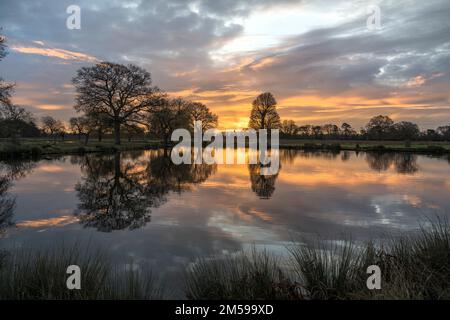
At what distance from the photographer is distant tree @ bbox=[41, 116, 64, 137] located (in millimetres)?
A: 102438

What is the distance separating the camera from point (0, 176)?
1795cm

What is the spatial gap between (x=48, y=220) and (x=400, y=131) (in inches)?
4021

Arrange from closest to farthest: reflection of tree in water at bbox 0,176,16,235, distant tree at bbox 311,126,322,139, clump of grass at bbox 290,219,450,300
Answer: clump of grass at bbox 290,219,450,300 → reflection of tree in water at bbox 0,176,16,235 → distant tree at bbox 311,126,322,139

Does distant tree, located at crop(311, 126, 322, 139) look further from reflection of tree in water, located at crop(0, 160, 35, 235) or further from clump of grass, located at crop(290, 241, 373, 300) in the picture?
clump of grass, located at crop(290, 241, 373, 300)

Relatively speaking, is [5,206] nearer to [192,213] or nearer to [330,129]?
[192,213]

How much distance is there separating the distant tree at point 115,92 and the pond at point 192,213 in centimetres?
2544

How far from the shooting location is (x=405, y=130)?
93938mm

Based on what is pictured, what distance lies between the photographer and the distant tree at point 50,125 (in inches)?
4033

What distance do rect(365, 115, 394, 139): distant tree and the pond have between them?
86908 mm

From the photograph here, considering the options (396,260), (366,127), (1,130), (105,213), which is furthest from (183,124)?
(366,127)

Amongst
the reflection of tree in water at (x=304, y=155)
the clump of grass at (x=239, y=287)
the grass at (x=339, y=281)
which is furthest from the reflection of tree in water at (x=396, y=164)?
the clump of grass at (x=239, y=287)

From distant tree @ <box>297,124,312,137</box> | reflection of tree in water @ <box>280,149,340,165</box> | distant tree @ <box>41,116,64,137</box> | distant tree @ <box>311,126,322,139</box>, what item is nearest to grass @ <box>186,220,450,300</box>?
reflection of tree in water @ <box>280,149,340,165</box>

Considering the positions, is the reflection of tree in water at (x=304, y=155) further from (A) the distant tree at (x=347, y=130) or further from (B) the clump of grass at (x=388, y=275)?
(A) the distant tree at (x=347, y=130)
